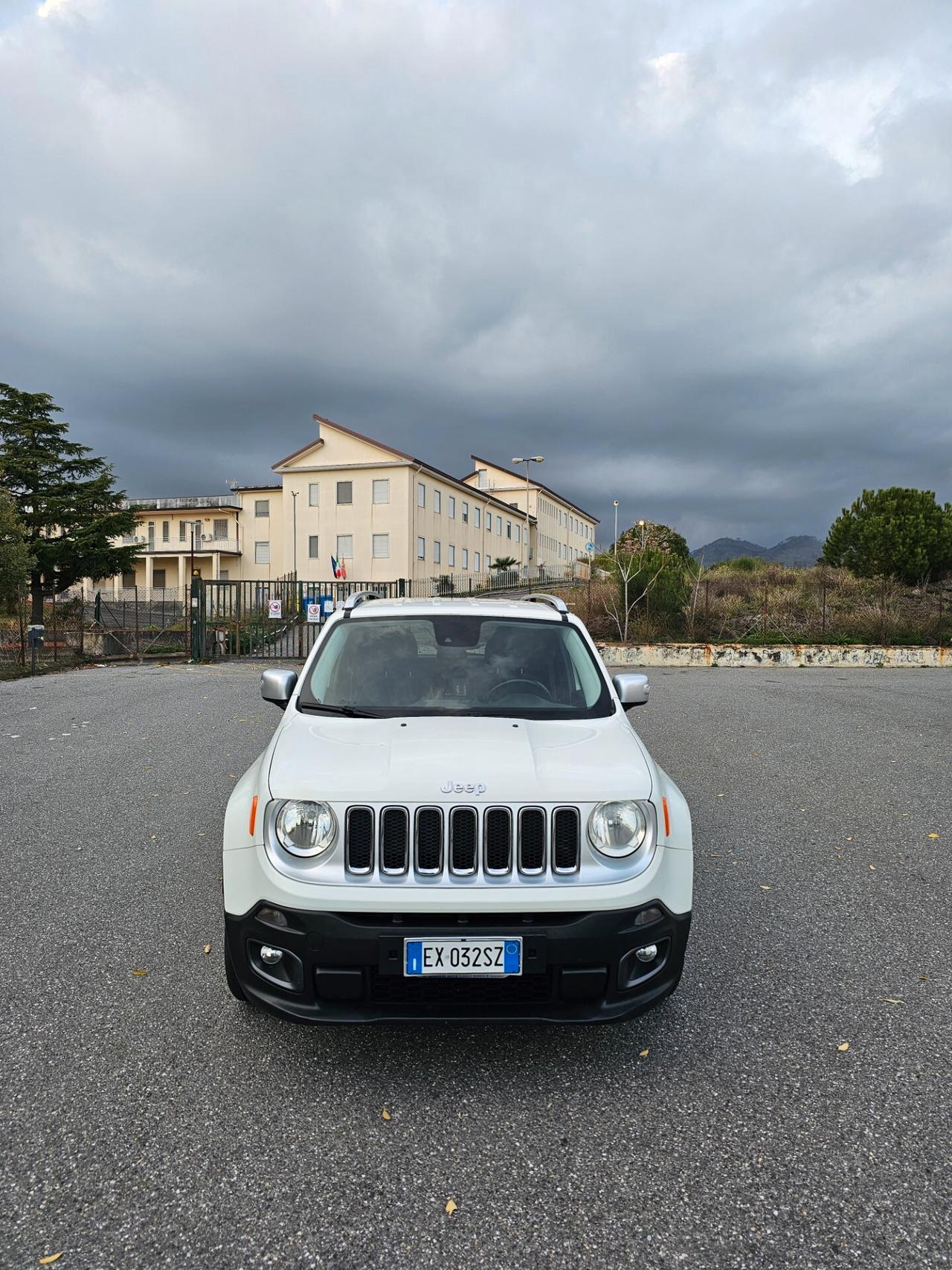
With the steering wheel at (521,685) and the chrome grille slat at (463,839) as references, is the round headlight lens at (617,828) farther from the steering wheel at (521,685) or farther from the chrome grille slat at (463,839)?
the steering wheel at (521,685)

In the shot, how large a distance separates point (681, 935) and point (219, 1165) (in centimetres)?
160

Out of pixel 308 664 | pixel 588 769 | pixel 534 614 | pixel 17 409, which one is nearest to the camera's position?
pixel 588 769

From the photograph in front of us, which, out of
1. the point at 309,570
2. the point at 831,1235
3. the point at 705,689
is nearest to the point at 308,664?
the point at 831,1235

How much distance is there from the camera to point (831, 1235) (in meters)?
2.18

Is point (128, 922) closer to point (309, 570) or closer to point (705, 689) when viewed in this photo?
point (705, 689)

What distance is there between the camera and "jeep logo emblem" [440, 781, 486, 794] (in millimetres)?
2854

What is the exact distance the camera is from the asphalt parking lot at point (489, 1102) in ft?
7.17

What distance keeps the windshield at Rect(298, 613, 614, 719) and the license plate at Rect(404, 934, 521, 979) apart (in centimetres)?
118

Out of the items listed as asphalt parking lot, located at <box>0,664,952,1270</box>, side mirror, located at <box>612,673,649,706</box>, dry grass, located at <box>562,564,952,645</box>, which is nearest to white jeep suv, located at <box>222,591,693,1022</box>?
asphalt parking lot, located at <box>0,664,952,1270</box>

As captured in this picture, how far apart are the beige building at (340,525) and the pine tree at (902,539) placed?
81.5 feet

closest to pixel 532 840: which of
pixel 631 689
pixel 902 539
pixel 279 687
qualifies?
pixel 631 689

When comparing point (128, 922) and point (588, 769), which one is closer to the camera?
point (588, 769)

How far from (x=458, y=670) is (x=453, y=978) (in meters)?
1.64

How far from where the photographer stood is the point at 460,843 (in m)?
2.81
